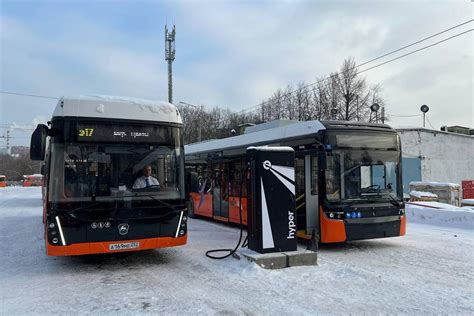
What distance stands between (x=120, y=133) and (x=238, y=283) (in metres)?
3.42

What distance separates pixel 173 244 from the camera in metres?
8.02

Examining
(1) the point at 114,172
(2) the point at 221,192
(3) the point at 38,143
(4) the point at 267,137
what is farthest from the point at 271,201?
(2) the point at 221,192

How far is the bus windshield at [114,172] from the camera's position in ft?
23.9

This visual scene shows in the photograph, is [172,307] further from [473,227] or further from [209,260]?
[473,227]

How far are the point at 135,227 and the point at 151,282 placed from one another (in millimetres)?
1121

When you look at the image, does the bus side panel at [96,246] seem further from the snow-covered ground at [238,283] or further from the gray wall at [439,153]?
the gray wall at [439,153]

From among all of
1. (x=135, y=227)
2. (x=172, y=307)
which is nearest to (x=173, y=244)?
(x=135, y=227)

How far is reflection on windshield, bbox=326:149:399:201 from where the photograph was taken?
9398mm

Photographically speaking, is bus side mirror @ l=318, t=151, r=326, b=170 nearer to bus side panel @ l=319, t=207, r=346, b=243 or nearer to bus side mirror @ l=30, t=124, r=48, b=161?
bus side panel @ l=319, t=207, r=346, b=243

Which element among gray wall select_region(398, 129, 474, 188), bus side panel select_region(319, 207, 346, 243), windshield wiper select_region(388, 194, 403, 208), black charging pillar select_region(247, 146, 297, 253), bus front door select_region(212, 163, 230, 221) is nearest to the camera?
black charging pillar select_region(247, 146, 297, 253)

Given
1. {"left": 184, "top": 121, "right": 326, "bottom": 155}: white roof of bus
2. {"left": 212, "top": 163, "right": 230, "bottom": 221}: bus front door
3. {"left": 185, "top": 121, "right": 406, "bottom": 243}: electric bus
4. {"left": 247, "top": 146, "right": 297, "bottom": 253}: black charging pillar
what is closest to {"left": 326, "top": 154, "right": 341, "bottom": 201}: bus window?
{"left": 185, "top": 121, "right": 406, "bottom": 243}: electric bus

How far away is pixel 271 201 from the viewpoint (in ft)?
26.7

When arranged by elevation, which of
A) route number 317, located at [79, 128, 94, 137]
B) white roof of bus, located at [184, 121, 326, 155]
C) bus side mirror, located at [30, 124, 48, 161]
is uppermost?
white roof of bus, located at [184, 121, 326, 155]

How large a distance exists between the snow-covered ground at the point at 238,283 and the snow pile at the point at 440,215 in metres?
3.68
